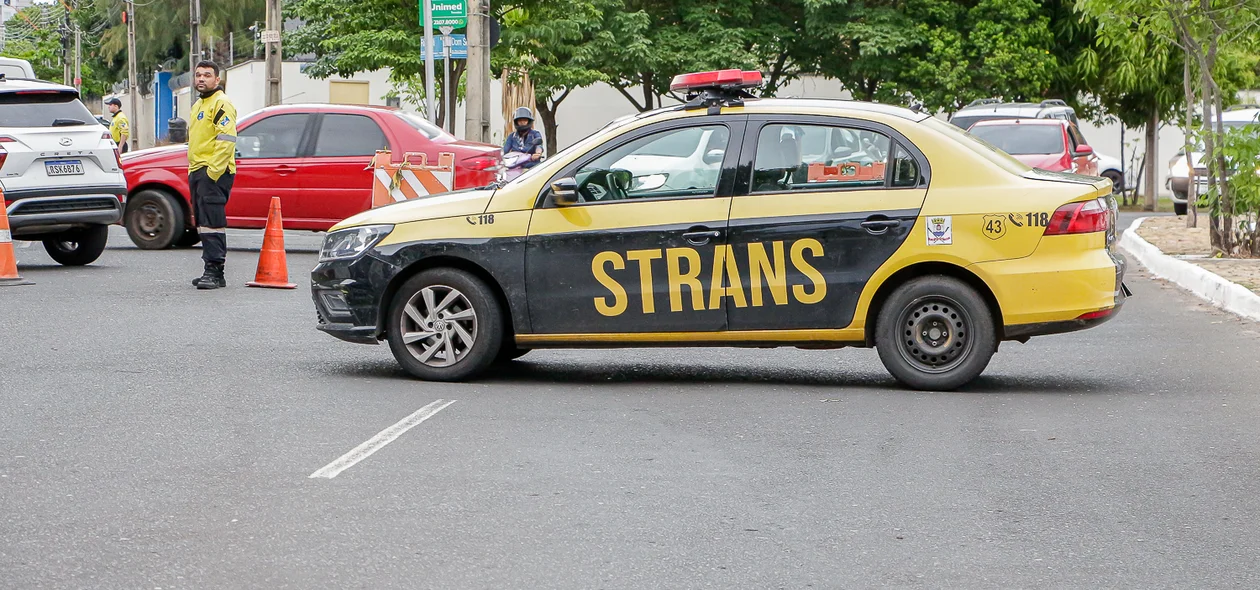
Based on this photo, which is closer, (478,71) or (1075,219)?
(1075,219)

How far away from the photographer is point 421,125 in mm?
17844

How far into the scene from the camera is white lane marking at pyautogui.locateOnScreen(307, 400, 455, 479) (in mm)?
6395

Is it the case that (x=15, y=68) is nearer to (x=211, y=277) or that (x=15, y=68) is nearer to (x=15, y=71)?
(x=15, y=71)

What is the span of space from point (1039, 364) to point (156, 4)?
65.1 m

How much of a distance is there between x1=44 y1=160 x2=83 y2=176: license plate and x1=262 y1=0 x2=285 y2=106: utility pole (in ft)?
54.1

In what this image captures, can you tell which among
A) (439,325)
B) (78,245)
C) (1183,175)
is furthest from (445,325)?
(1183,175)

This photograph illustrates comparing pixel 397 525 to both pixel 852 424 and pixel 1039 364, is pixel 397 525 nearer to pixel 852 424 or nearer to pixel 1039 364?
pixel 852 424

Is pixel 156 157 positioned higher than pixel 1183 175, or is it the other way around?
pixel 156 157

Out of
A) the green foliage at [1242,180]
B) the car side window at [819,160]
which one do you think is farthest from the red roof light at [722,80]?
the green foliage at [1242,180]

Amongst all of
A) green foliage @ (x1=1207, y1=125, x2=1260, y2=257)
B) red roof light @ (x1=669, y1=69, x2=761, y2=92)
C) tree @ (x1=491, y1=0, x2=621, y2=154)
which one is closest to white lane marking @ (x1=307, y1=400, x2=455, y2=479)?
red roof light @ (x1=669, y1=69, x2=761, y2=92)

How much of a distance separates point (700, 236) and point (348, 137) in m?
9.79

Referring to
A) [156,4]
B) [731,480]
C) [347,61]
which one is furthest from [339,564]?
[156,4]

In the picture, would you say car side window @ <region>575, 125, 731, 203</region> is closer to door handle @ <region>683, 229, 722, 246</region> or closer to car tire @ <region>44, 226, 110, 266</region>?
door handle @ <region>683, 229, 722, 246</region>

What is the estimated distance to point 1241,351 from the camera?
10328 mm
